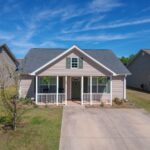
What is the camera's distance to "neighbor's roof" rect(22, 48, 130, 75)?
25.8 meters

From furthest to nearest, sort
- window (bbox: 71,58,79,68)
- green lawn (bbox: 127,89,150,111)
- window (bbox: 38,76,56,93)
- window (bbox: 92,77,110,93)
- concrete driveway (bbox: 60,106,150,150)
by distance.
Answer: window (bbox: 92,77,110,93), window (bbox: 38,76,56,93), window (bbox: 71,58,79,68), green lawn (bbox: 127,89,150,111), concrete driveway (bbox: 60,106,150,150)

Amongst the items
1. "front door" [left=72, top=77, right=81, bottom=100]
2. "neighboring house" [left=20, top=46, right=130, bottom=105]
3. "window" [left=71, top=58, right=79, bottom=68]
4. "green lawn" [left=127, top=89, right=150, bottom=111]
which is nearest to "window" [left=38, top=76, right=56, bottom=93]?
"neighboring house" [left=20, top=46, right=130, bottom=105]

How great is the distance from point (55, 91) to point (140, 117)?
9440 millimetres

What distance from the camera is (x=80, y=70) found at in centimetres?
2380

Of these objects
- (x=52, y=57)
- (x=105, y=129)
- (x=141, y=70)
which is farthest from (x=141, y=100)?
(x=141, y=70)

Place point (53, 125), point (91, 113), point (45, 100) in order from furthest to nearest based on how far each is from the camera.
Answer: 1. point (45, 100)
2. point (91, 113)
3. point (53, 125)

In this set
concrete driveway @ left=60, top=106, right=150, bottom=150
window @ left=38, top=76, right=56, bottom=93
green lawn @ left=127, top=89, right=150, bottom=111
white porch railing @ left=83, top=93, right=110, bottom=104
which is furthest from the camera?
window @ left=38, top=76, right=56, bottom=93

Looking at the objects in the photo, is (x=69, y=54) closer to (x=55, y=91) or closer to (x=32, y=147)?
(x=55, y=91)

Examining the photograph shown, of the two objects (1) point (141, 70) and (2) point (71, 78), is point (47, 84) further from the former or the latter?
(1) point (141, 70)

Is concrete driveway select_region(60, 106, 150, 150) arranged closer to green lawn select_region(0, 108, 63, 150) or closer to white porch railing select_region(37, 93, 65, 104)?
green lawn select_region(0, 108, 63, 150)

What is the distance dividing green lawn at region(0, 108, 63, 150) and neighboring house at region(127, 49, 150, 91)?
2294cm

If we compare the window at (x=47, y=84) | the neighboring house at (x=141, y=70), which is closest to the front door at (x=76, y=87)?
the window at (x=47, y=84)

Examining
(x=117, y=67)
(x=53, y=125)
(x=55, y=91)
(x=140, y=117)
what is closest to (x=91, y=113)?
(x=140, y=117)

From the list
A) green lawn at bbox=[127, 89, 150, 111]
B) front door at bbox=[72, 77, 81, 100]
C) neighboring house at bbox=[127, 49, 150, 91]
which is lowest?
green lawn at bbox=[127, 89, 150, 111]
